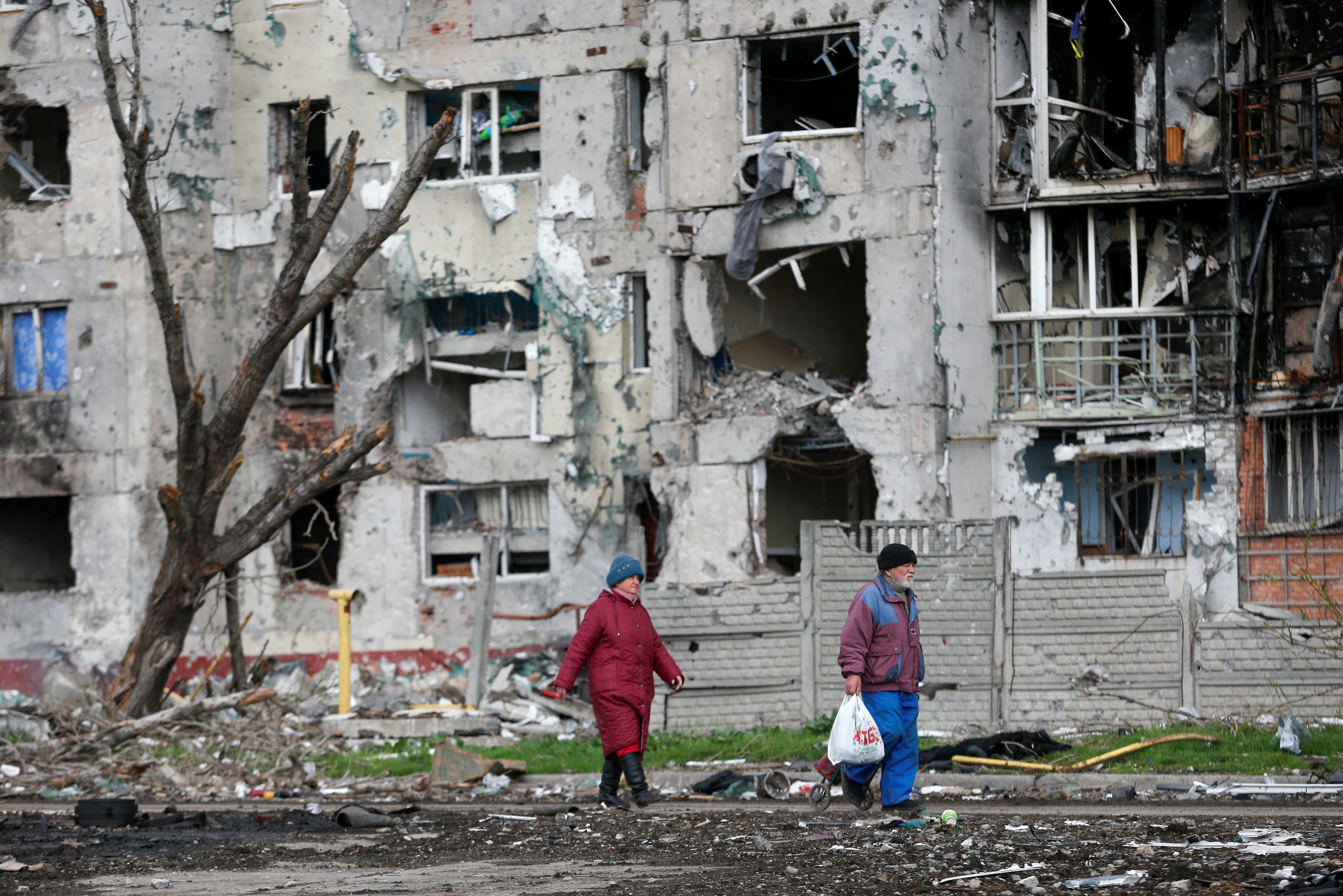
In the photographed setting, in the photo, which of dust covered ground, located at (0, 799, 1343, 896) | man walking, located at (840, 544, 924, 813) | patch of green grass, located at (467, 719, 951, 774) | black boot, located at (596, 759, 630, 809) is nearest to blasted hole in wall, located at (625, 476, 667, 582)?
patch of green grass, located at (467, 719, 951, 774)

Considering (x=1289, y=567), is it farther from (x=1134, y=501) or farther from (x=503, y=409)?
(x=503, y=409)

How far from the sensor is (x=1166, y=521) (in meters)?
21.6

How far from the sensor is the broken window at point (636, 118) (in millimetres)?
22750

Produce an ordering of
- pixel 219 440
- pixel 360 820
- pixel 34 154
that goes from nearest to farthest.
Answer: pixel 360 820
pixel 219 440
pixel 34 154

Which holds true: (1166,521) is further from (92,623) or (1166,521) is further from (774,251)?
(92,623)

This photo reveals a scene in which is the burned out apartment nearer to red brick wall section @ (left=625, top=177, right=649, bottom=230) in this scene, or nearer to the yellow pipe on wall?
red brick wall section @ (left=625, top=177, right=649, bottom=230)

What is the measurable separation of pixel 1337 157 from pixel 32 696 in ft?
62.7

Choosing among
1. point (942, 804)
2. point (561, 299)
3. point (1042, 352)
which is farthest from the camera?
point (561, 299)

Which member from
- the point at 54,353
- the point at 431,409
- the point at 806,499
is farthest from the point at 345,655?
the point at 54,353

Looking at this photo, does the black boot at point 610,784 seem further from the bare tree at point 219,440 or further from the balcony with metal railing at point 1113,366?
the balcony with metal railing at point 1113,366

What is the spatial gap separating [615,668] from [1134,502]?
11972 millimetres

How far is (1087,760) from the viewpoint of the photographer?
13.2 m

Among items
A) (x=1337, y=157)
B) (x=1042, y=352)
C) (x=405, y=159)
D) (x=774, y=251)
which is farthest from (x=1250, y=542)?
(x=405, y=159)

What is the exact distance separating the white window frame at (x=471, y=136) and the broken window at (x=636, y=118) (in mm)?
1355
